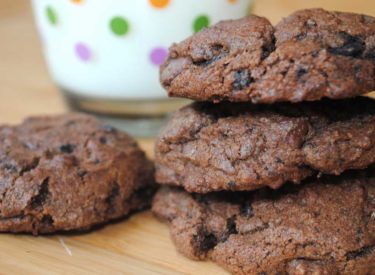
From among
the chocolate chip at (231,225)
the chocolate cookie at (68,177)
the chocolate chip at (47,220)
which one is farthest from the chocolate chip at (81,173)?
the chocolate chip at (231,225)

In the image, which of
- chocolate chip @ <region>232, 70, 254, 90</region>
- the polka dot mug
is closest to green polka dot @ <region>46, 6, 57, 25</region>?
the polka dot mug

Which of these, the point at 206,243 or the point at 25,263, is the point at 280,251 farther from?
the point at 25,263

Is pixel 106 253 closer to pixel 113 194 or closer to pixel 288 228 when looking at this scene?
pixel 113 194

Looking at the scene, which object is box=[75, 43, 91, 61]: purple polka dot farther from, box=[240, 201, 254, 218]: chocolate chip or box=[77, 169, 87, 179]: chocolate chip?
box=[240, 201, 254, 218]: chocolate chip

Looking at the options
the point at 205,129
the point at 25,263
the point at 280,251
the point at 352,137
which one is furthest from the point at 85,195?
the point at 352,137

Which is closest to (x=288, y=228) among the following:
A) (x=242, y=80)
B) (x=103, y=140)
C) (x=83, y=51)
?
(x=242, y=80)

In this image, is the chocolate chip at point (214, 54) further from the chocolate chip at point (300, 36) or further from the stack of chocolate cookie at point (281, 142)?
the chocolate chip at point (300, 36)
